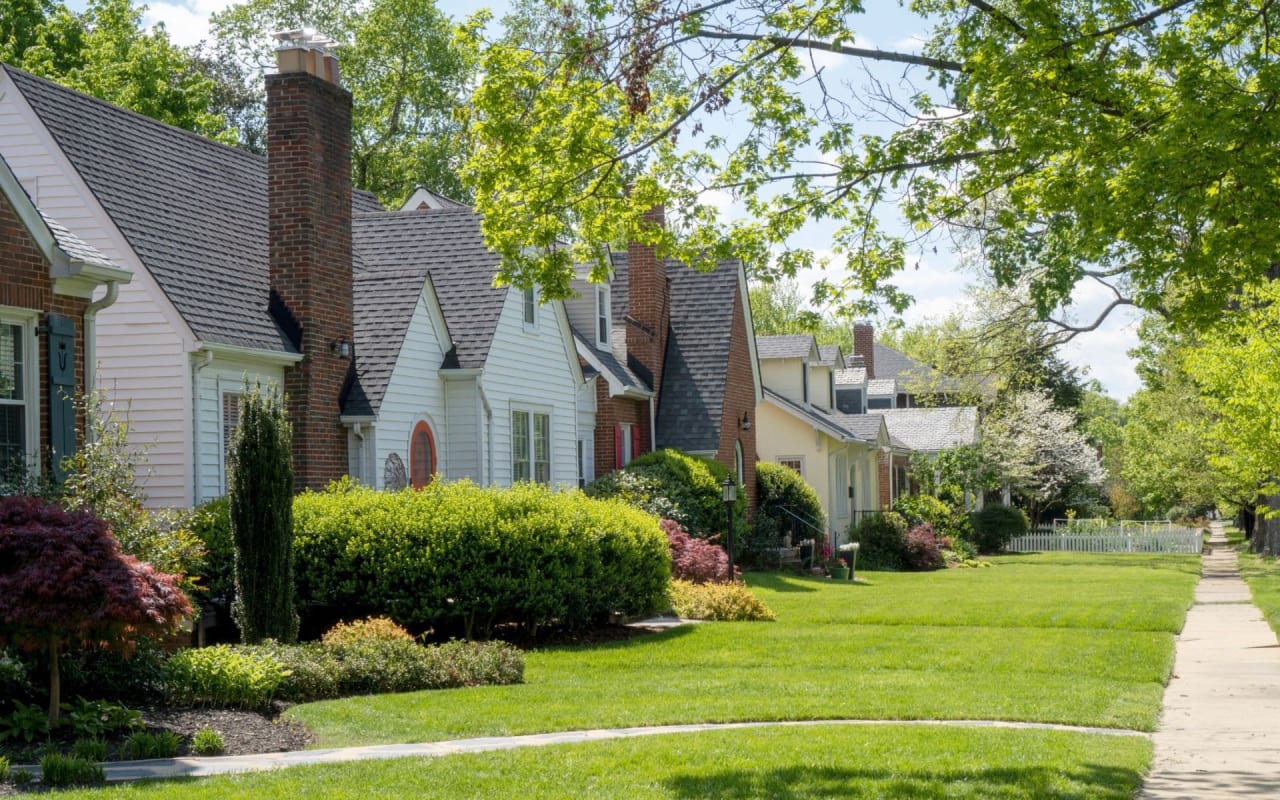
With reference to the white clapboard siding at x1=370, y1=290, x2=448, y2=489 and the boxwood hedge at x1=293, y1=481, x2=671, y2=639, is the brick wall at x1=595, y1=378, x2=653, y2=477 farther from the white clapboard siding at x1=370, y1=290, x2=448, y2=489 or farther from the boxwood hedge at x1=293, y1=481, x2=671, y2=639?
the boxwood hedge at x1=293, y1=481, x2=671, y2=639

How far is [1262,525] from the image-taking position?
50062mm

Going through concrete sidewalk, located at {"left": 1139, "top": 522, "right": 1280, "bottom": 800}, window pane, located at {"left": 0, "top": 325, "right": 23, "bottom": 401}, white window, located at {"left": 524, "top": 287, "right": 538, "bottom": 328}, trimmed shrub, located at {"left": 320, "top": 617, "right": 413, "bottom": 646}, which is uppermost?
white window, located at {"left": 524, "top": 287, "right": 538, "bottom": 328}

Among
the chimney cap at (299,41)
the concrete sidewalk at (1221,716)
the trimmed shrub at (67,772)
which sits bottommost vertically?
the concrete sidewalk at (1221,716)

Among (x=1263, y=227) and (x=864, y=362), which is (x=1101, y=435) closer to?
(x=864, y=362)

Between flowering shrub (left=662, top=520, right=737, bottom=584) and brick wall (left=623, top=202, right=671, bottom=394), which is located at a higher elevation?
brick wall (left=623, top=202, right=671, bottom=394)

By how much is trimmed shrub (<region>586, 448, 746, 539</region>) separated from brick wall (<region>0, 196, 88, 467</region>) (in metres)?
13.6

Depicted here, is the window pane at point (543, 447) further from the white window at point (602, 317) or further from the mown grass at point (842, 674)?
the white window at point (602, 317)

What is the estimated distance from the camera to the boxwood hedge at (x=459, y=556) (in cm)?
1673

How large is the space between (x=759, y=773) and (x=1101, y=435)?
129247 mm

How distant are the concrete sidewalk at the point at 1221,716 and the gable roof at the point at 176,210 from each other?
39.1 feet

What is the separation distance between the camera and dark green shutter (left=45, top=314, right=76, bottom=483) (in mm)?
13805

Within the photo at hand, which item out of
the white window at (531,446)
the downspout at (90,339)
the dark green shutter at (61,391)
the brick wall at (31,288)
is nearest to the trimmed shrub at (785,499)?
the white window at (531,446)

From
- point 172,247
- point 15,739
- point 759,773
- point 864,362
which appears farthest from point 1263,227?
point 864,362

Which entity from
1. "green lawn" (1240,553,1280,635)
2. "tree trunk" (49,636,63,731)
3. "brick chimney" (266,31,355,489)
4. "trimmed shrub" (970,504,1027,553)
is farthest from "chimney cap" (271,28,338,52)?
"trimmed shrub" (970,504,1027,553)
